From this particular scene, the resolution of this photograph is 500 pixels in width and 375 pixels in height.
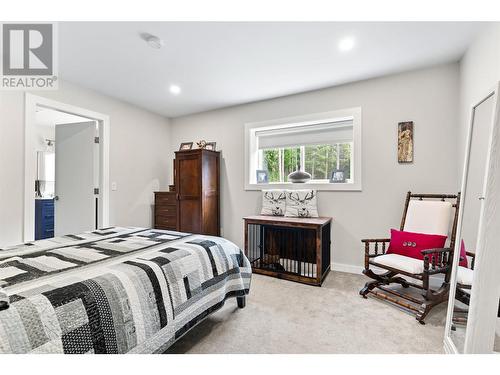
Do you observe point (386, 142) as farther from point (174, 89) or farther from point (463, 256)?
point (174, 89)

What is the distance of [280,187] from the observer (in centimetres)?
352

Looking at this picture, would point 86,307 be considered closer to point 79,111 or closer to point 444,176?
point 79,111

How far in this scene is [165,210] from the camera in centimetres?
399

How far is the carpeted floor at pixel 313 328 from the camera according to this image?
5.27 ft

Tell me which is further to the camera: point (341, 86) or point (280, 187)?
point (280, 187)

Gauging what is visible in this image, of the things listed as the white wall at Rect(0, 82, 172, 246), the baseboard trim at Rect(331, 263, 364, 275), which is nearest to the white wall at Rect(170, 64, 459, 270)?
the baseboard trim at Rect(331, 263, 364, 275)

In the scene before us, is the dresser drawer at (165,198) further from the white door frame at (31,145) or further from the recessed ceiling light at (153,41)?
the recessed ceiling light at (153,41)

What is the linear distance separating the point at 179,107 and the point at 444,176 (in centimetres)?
375

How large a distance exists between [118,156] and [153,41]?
2.02 m

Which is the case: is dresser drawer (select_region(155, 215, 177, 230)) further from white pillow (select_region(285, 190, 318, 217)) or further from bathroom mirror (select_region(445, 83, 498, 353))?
Result: bathroom mirror (select_region(445, 83, 498, 353))

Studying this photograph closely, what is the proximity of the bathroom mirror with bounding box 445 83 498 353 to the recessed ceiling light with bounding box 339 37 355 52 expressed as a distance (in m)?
1.11

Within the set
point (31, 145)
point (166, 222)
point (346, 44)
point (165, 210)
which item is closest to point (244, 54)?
point (346, 44)

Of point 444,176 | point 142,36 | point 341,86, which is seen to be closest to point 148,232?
point 142,36

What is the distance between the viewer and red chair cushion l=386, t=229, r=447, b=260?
2.21 m
